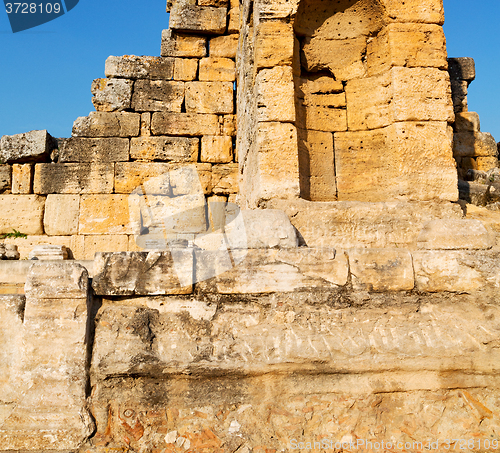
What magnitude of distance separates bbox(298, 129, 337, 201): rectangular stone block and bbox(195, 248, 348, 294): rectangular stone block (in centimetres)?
147

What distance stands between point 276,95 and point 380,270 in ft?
6.81

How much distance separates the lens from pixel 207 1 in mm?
7547

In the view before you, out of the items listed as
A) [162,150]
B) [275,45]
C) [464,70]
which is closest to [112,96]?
[162,150]

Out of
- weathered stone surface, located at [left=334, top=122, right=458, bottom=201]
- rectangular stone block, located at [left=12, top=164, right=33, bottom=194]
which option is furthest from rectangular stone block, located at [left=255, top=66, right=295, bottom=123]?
rectangular stone block, located at [left=12, top=164, right=33, bottom=194]

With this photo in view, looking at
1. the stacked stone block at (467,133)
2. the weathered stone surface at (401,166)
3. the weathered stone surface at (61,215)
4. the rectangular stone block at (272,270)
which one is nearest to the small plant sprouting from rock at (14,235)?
the weathered stone surface at (61,215)

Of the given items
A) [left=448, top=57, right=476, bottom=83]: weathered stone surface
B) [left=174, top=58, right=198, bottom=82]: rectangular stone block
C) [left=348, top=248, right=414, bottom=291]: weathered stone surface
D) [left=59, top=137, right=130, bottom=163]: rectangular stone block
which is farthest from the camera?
[left=174, top=58, right=198, bottom=82]: rectangular stone block

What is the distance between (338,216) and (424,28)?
2.13 meters

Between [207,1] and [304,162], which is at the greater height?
[207,1]

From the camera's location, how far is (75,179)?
23.7 feet

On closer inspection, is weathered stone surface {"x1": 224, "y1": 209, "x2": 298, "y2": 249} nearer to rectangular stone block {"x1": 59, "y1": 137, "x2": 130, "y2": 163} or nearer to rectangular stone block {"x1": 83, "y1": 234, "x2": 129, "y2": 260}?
rectangular stone block {"x1": 83, "y1": 234, "x2": 129, "y2": 260}

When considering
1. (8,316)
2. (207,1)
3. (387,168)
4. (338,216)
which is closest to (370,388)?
(338,216)

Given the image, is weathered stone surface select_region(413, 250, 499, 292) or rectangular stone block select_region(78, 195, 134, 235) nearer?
weathered stone surface select_region(413, 250, 499, 292)

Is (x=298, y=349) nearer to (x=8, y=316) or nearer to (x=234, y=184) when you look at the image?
(x=8, y=316)

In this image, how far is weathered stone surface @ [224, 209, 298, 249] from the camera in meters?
2.86
